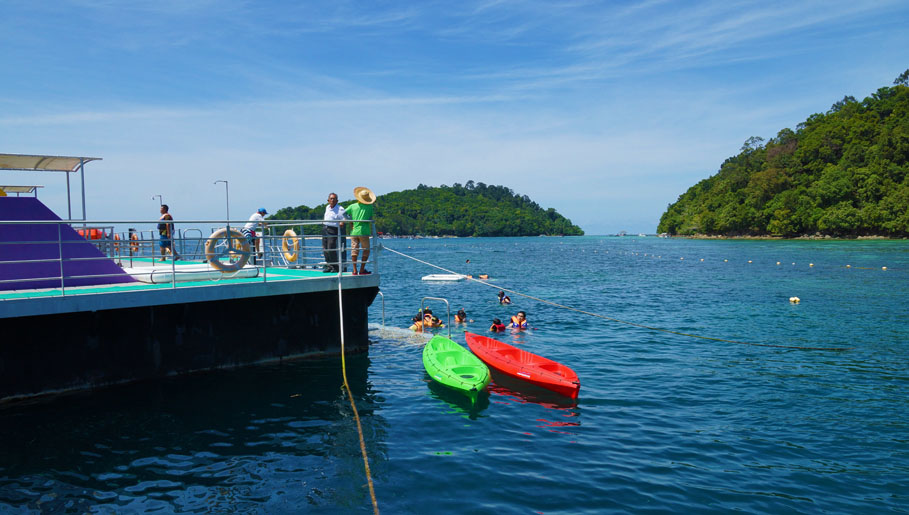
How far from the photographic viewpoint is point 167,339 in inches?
483

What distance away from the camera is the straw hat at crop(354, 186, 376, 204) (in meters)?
15.2

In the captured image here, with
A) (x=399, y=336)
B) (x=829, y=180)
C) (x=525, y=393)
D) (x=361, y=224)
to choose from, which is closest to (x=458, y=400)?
(x=525, y=393)

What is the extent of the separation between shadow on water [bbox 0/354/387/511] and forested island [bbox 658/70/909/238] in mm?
138128

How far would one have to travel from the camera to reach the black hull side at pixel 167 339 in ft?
35.0

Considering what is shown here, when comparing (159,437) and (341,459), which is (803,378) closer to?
(341,459)

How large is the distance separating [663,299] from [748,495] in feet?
88.0

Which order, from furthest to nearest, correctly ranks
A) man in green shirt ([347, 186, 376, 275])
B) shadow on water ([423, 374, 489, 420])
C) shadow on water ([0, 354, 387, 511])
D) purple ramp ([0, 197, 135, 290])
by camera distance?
man in green shirt ([347, 186, 376, 275]) < shadow on water ([423, 374, 489, 420]) < purple ramp ([0, 197, 135, 290]) < shadow on water ([0, 354, 387, 511])

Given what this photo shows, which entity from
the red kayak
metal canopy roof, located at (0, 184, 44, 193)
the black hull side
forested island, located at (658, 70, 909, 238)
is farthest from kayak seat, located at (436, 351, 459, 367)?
forested island, located at (658, 70, 909, 238)

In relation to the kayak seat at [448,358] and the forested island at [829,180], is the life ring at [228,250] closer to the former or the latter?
the kayak seat at [448,358]

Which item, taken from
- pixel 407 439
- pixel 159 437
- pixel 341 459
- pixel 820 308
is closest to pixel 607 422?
pixel 407 439

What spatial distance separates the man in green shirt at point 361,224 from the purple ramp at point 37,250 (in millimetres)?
6047

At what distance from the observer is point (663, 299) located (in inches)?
1335

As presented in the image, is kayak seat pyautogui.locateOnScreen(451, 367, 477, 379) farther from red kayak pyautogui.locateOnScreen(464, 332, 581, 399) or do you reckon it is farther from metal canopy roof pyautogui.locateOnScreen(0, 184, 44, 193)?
metal canopy roof pyautogui.locateOnScreen(0, 184, 44, 193)

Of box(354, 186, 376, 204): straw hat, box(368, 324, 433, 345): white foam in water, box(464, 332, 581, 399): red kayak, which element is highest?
box(354, 186, 376, 204): straw hat
